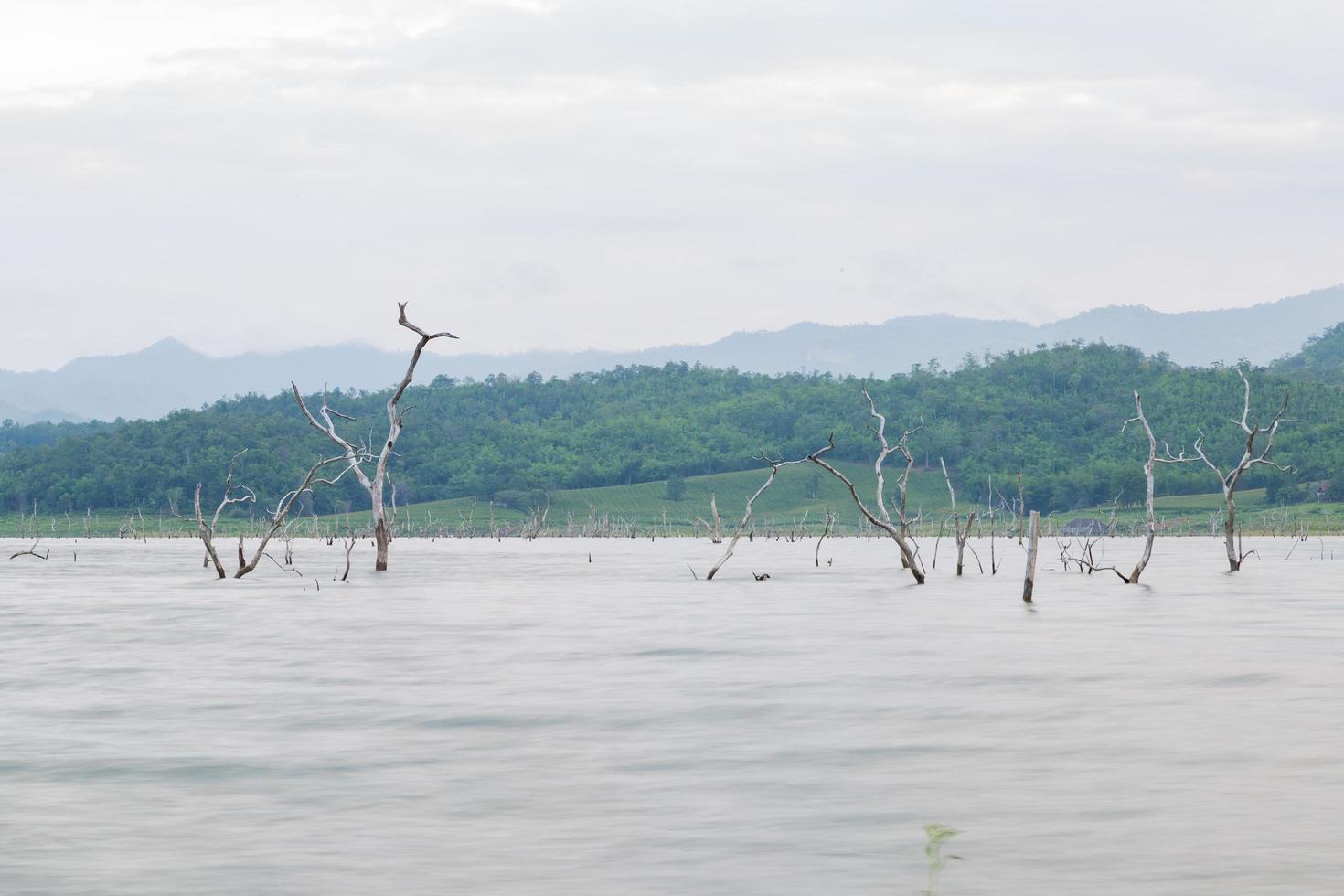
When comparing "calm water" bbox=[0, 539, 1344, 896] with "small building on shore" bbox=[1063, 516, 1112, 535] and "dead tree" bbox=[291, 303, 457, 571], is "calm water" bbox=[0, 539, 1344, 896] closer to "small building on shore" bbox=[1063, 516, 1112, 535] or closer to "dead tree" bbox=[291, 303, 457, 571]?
"dead tree" bbox=[291, 303, 457, 571]

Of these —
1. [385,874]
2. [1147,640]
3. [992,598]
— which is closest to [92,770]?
[385,874]

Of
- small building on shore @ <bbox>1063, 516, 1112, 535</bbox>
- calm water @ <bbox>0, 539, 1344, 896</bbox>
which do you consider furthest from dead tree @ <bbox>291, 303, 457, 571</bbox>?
small building on shore @ <bbox>1063, 516, 1112, 535</bbox>

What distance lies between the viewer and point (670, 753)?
1756 centimetres

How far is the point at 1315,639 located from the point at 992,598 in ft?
48.0

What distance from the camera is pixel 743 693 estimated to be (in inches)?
902

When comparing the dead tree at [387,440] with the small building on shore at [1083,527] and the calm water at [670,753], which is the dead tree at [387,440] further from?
the small building on shore at [1083,527]

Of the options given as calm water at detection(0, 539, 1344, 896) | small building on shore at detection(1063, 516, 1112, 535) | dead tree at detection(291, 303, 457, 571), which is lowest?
calm water at detection(0, 539, 1344, 896)

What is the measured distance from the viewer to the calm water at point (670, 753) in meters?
12.0

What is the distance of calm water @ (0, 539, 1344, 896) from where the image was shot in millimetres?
12016

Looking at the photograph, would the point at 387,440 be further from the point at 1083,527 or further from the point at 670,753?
the point at 1083,527

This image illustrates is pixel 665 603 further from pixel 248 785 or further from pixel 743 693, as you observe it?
pixel 248 785

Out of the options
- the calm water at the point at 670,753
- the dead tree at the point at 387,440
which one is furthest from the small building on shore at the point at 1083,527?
the calm water at the point at 670,753

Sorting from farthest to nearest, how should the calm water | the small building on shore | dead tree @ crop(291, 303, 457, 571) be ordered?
the small building on shore, dead tree @ crop(291, 303, 457, 571), the calm water

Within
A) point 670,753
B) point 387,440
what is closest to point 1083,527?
point 387,440
